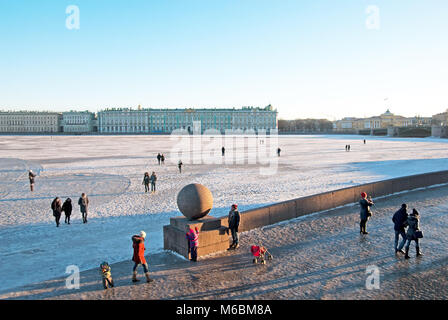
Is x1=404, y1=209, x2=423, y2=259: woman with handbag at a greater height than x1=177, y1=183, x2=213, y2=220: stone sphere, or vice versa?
x1=177, y1=183, x2=213, y2=220: stone sphere

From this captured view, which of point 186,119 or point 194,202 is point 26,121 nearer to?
point 186,119

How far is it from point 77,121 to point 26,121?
19053mm

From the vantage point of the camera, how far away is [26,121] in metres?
138

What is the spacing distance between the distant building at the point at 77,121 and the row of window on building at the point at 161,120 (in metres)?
0.76

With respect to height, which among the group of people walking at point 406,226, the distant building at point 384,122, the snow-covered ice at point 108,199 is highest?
the distant building at point 384,122

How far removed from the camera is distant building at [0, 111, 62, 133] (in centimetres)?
→ 13688

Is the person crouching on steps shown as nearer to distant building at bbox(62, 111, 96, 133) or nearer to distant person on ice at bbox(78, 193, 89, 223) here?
distant person on ice at bbox(78, 193, 89, 223)

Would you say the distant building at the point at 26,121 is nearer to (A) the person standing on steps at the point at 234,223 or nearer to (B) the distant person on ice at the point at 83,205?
(B) the distant person on ice at the point at 83,205

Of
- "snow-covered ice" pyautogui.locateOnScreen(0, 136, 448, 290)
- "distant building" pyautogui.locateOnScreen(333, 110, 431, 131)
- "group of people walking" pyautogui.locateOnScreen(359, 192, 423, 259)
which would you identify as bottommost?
"snow-covered ice" pyautogui.locateOnScreen(0, 136, 448, 290)

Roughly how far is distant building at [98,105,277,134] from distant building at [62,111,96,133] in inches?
327

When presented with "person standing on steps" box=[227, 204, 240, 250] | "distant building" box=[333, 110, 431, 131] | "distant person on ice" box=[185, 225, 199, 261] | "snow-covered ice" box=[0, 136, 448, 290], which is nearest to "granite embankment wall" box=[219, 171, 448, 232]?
"person standing on steps" box=[227, 204, 240, 250]

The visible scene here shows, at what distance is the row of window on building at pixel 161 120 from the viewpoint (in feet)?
430

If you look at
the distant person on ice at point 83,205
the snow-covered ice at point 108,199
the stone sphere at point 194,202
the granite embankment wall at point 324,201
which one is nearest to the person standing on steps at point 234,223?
the granite embankment wall at point 324,201
